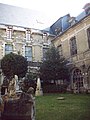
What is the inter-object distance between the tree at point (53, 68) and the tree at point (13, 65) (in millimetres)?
2054

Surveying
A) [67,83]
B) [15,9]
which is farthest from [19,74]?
[15,9]

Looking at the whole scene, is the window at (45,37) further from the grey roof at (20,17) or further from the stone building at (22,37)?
the grey roof at (20,17)

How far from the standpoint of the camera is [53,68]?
19.7 metres

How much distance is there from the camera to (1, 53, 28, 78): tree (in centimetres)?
1939

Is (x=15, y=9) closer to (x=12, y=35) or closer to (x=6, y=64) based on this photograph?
(x=12, y=35)

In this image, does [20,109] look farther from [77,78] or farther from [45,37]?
[45,37]

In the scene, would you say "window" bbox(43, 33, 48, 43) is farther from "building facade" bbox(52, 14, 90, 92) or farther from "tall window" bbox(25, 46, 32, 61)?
"building facade" bbox(52, 14, 90, 92)

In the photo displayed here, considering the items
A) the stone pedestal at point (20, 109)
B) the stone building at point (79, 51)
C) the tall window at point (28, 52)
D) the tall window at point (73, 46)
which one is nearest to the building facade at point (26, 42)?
the tall window at point (28, 52)

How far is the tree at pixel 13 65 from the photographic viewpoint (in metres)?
19.4

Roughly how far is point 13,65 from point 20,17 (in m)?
9.13

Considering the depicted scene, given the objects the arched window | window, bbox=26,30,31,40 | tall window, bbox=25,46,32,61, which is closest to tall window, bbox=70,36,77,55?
the arched window

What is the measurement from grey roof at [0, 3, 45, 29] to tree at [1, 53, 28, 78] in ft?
20.4

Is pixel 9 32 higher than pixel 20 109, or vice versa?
pixel 9 32

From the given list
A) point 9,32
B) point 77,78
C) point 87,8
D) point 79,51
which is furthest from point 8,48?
point 87,8
